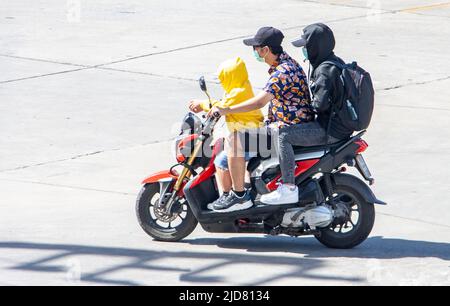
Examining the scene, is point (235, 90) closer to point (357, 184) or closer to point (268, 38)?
point (268, 38)

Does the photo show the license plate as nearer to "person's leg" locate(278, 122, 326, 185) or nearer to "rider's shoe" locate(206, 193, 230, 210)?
"person's leg" locate(278, 122, 326, 185)

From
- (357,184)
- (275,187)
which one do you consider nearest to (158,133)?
(275,187)

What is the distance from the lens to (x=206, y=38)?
17.6 m

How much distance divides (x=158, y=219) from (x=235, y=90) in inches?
49.6

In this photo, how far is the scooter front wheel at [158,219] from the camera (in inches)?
361

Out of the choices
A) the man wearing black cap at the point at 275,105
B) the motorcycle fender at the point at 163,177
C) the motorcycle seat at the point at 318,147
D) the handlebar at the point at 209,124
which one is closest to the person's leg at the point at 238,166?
the man wearing black cap at the point at 275,105

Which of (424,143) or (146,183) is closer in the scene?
(146,183)

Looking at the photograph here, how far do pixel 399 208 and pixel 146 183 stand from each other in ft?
7.69

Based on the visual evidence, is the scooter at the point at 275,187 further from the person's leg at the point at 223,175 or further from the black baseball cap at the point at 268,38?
the black baseball cap at the point at 268,38

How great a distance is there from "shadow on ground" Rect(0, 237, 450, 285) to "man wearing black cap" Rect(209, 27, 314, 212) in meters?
0.44

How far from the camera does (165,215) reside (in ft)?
30.0

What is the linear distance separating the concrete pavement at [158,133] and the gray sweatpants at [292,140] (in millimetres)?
669
